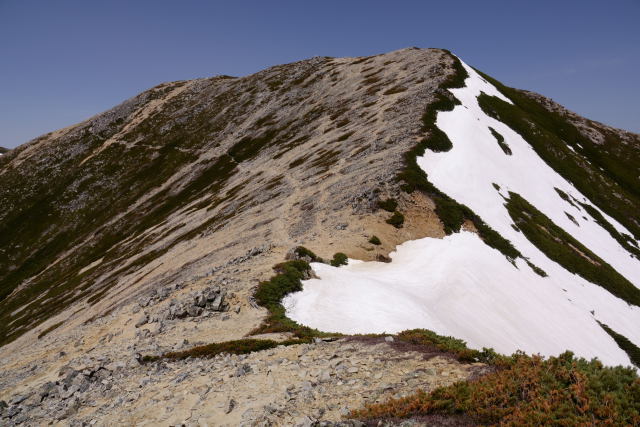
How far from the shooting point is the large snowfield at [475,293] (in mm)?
22625

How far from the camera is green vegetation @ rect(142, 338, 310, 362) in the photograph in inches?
655

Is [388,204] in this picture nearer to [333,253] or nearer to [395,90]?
[333,253]

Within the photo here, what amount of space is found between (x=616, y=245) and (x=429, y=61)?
55.7 metres

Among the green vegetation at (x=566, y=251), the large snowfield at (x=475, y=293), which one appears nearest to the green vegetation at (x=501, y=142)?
the large snowfield at (x=475, y=293)

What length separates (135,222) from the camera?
87.6 metres

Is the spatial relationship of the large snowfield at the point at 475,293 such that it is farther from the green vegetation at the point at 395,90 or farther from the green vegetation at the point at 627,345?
the green vegetation at the point at 395,90

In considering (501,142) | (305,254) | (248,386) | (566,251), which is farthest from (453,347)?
(501,142)

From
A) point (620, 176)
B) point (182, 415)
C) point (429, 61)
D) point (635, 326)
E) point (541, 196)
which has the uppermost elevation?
point (429, 61)

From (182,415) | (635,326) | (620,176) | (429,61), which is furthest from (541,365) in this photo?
(620,176)

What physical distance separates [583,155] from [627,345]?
70676mm

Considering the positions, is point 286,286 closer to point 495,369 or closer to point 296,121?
point 495,369

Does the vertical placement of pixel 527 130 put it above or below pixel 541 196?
above

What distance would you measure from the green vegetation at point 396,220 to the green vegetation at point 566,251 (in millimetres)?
15219

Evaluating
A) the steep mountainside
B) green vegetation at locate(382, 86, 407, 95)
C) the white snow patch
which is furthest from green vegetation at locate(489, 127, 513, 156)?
the white snow patch
